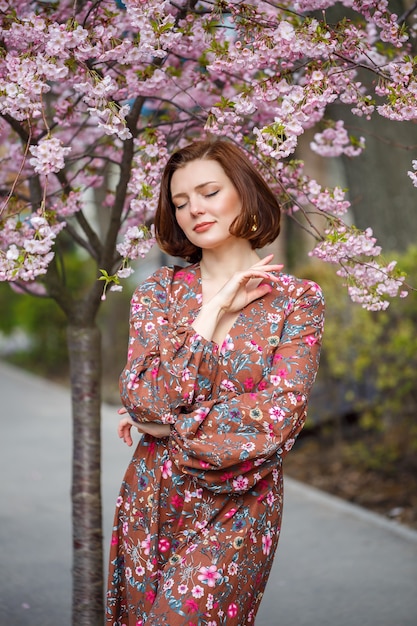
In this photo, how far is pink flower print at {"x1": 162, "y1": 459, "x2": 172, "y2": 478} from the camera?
2.78 metres

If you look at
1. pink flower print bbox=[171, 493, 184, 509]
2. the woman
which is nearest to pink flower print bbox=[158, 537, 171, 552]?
the woman

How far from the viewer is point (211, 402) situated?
105 inches

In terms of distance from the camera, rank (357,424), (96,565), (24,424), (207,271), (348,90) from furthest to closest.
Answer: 1. (24,424)
2. (357,424)
3. (96,565)
4. (348,90)
5. (207,271)

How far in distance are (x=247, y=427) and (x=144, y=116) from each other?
190cm

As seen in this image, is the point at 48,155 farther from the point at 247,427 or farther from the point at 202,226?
the point at 247,427

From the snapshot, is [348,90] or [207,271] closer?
[207,271]

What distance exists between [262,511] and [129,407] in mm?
504

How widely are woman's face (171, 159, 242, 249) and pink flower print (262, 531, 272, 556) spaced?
0.90m

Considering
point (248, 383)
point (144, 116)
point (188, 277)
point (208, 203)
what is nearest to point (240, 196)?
point (208, 203)

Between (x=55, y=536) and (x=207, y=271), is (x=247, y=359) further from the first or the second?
(x=55, y=536)

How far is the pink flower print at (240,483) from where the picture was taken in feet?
8.79

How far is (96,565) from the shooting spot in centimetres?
383

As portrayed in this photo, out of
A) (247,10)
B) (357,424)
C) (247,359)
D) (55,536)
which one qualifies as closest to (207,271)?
(247,359)

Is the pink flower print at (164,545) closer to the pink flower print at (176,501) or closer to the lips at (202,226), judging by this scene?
the pink flower print at (176,501)
